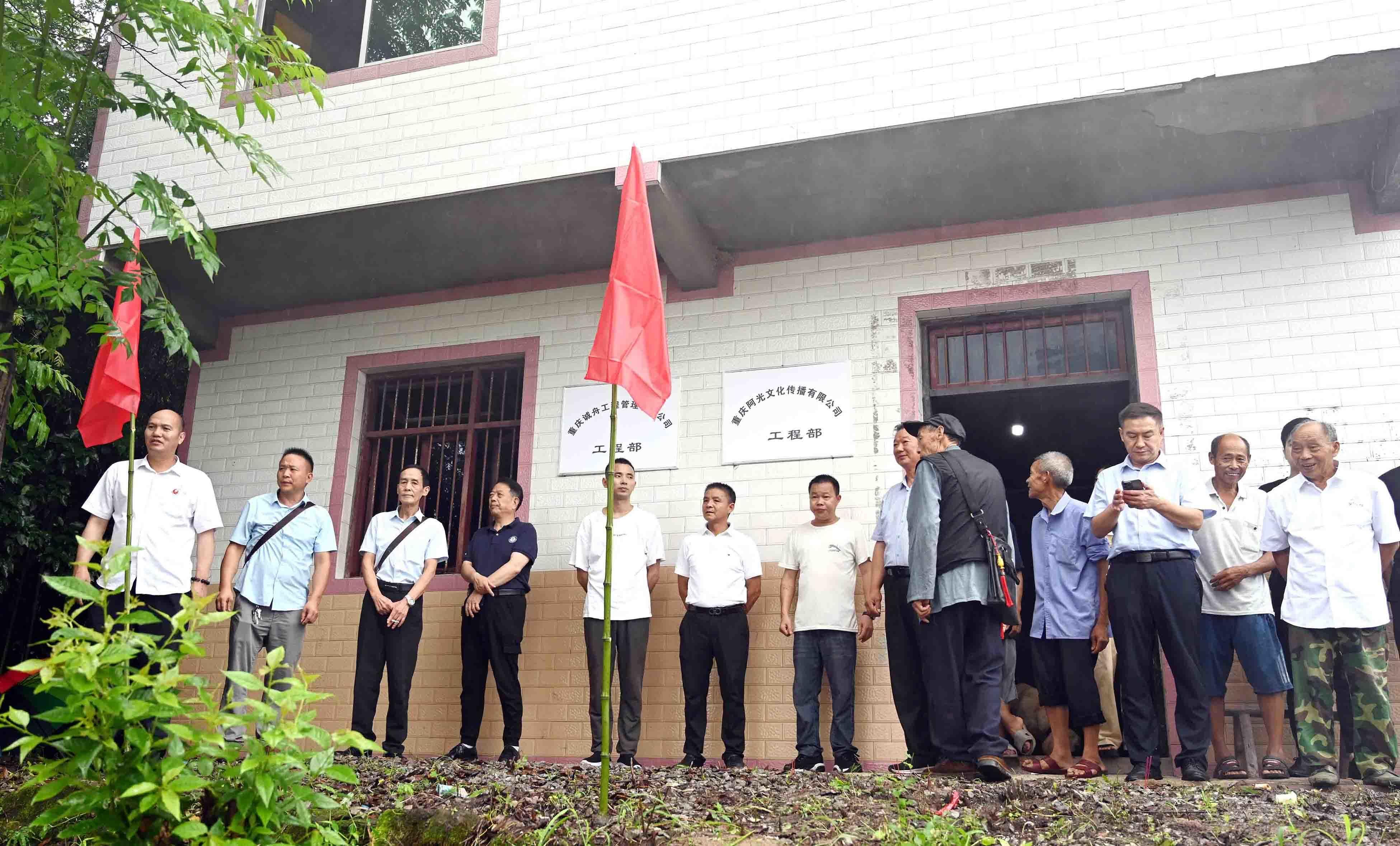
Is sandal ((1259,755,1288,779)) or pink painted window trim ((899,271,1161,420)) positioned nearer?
sandal ((1259,755,1288,779))

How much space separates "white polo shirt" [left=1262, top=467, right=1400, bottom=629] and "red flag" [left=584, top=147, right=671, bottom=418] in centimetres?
319

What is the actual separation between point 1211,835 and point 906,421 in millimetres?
3025

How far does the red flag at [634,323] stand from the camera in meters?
4.31

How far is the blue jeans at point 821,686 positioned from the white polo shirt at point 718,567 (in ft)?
1.58

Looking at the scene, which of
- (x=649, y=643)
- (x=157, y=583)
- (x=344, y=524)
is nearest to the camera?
(x=157, y=583)

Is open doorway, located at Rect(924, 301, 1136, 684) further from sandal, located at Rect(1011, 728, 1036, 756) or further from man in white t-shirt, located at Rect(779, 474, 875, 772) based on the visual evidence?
man in white t-shirt, located at Rect(779, 474, 875, 772)

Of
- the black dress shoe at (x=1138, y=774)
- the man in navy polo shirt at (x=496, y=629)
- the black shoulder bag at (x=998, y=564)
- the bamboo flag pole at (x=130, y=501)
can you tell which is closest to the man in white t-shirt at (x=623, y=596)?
the man in navy polo shirt at (x=496, y=629)

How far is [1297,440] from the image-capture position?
5.34 m


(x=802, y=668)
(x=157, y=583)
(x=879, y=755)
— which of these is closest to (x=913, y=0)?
(x=802, y=668)

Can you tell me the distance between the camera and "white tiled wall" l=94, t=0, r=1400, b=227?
6.14m

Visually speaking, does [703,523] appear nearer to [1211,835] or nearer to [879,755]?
[879,755]

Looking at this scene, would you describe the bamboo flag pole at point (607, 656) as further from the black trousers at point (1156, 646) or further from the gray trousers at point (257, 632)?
the gray trousers at point (257, 632)

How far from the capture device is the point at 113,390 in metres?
5.48

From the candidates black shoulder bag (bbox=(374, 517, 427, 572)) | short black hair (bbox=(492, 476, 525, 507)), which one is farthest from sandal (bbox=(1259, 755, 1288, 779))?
black shoulder bag (bbox=(374, 517, 427, 572))
